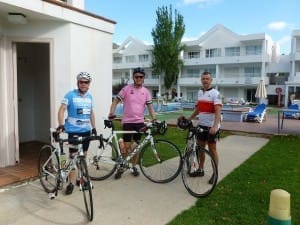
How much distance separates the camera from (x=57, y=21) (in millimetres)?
5336

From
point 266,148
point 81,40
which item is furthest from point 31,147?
point 266,148

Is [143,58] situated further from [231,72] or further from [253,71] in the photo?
[253,71]

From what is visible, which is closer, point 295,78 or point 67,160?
point 67,160

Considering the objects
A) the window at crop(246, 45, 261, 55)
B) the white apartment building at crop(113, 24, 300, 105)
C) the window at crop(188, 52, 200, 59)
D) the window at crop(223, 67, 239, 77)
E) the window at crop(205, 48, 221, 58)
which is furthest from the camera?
the window at crop(188, 52, 200, 59)

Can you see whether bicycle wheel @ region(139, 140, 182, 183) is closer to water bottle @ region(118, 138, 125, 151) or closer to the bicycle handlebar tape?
water bottle @ region(118, 138, 125, 151)

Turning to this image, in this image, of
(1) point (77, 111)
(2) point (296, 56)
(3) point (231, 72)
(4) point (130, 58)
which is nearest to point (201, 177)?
(1) point (77, 111)

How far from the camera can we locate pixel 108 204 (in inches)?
162

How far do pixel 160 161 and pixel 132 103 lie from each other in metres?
1.09

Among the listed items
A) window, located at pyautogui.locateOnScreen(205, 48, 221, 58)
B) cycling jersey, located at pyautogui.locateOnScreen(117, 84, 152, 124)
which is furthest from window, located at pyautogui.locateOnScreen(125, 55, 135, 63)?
cycling jersey, located at pyautogui.locateOnScreen(117, 84, 152, 124)

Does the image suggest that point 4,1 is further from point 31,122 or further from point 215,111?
point 31,122

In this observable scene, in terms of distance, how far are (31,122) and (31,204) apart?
13.9ft

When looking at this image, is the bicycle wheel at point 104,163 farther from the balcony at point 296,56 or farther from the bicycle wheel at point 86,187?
the balcony at point 296,56

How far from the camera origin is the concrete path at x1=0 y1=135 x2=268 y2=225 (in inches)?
143

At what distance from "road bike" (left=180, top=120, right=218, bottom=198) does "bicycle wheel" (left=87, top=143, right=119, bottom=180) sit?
1206 mm
